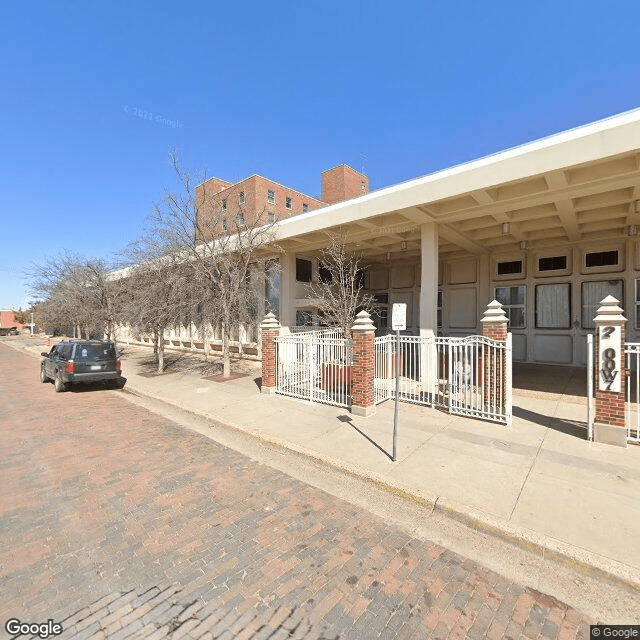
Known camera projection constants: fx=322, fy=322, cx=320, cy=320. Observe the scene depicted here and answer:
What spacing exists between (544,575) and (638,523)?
149cm

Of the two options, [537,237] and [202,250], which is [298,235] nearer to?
[202,250]

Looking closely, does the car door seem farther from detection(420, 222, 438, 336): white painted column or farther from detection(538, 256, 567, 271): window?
detection(538, 256, 567, 271): window

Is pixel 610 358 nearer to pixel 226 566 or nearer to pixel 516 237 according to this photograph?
pixel 226 566

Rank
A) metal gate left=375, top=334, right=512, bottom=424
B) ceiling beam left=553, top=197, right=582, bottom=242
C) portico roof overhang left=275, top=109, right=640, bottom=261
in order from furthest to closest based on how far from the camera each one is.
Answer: ceiling beam left=553, top=197, right=582, bottom=242, portico roof overhang left=275, top=109, right=640, bottom=261, metal gate left=375, top=334, right=512, bottom=424

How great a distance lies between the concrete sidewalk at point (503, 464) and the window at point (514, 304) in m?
6.15

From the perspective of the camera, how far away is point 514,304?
14500mm

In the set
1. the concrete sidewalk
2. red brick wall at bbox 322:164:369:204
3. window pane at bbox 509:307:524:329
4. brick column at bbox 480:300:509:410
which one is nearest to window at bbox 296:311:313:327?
the concrete sidewalk

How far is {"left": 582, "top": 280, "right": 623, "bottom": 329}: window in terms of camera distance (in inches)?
492

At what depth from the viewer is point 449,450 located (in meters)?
5.47

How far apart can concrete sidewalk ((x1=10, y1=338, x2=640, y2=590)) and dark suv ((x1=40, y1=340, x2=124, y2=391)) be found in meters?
3.96

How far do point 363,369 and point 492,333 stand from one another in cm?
293

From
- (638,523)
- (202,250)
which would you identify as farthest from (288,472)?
(202,250)

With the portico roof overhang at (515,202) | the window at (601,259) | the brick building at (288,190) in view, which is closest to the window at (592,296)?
the window at (601,259)

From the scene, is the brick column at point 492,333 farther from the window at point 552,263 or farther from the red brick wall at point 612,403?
the window at point 552,263
